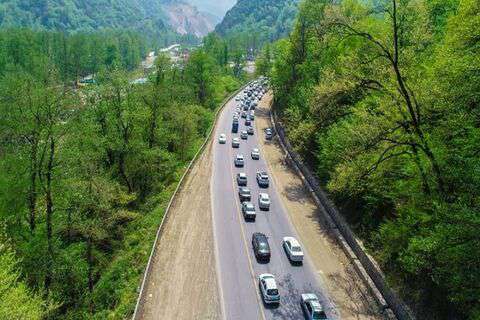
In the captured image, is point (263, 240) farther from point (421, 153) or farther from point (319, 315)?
point (421, 153)

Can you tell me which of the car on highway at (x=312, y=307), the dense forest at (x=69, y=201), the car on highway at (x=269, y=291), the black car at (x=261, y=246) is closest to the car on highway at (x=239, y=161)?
the dense forest at (x=69, y=201)

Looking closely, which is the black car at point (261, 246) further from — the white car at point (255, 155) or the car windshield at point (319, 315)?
the white car at point (255, 155)

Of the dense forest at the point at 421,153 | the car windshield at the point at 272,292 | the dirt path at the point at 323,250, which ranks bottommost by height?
the dirt path at the point at 323,250

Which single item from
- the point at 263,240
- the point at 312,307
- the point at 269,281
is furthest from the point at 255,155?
the point at 312,307

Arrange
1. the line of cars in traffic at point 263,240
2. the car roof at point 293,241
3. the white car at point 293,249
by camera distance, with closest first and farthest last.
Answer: the line of cars in traffic at point 263,240 → the white car at point 293,249 → the car roof at point 293,241

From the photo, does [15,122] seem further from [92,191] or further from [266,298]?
[266,298]

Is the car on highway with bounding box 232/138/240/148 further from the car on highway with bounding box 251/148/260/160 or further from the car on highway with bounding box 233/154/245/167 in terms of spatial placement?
the car on highway with bounding box 233/154/245/167

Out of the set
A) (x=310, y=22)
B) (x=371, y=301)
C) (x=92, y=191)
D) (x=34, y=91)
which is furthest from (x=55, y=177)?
(x=310, y=22)

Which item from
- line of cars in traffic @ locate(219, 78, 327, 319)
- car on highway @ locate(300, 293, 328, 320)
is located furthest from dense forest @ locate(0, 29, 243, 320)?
car on highway @ locate(300, 293, 328, 320)
